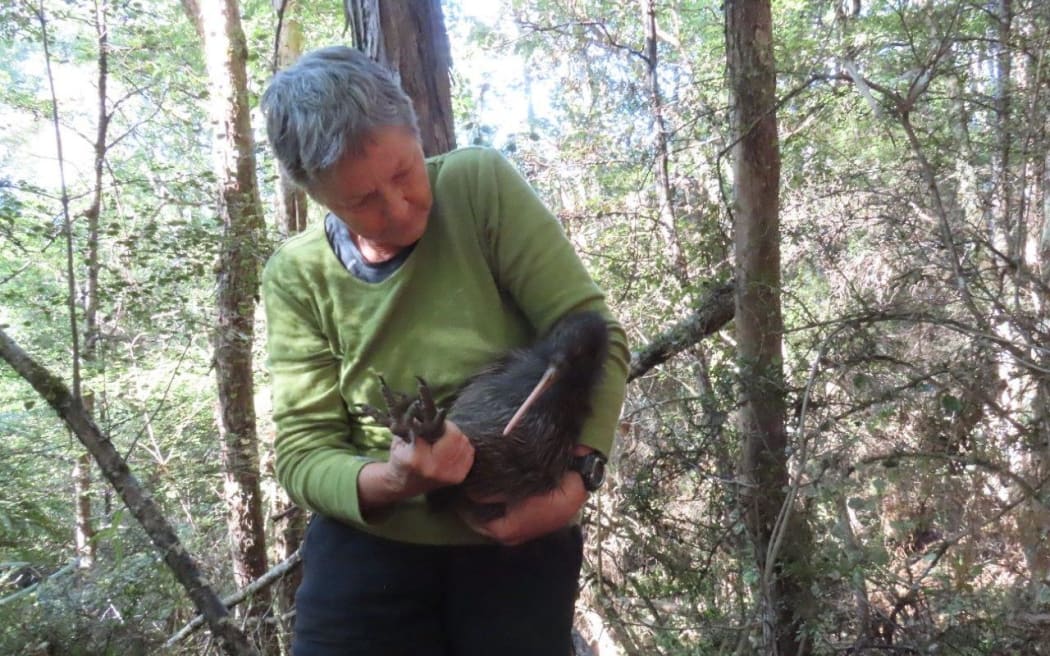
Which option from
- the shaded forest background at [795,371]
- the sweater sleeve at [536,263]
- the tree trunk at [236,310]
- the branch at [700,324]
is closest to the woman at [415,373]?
the sweater sleeve at [536,263]

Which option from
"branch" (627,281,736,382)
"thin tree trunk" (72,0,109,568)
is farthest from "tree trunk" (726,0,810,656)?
"thin tree trunk" (72,0,109,568)

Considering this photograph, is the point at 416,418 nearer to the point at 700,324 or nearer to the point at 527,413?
the point at 527,413

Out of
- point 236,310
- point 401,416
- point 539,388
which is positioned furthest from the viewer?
point 236,310

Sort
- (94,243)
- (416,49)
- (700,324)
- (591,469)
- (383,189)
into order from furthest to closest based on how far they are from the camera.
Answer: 1. (94,243)
2. (700,324)
3. (416,49)
4. (591,469)
5. (383,189)

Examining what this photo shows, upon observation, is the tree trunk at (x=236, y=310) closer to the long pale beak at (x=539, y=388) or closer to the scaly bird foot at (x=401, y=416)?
the long pale beak at (x=539, y=388)

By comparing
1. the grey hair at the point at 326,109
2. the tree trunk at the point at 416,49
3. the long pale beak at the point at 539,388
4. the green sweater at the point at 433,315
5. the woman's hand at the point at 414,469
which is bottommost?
the woman's hand at the point at 414,469

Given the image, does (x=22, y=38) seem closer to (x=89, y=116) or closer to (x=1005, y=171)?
(x=89, y=116)

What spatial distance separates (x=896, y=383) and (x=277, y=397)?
2.60 m

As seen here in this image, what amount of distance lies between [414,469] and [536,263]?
502 mm

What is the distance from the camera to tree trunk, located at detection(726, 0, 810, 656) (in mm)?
3111

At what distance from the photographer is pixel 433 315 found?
1519 millimetres

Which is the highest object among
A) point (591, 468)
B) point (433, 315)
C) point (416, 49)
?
point (416, 49)

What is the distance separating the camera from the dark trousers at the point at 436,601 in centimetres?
146

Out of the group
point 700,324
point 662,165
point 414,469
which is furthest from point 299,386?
point 662,165
